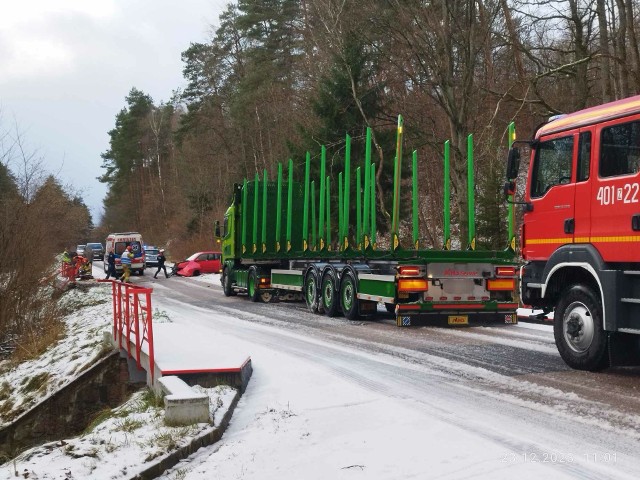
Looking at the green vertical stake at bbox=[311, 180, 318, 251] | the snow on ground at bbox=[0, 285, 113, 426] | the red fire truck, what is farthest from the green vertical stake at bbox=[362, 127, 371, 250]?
the red fire truck

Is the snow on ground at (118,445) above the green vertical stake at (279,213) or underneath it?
underneath

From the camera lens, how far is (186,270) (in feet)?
128

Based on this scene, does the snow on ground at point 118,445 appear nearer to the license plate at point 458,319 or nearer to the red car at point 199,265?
the license plate at point 458,319

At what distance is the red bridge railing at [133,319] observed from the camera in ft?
26.9

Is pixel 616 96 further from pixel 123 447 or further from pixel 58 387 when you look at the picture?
pixel 123 447

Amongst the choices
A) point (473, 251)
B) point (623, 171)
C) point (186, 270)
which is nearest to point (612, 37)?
point (473, 251)

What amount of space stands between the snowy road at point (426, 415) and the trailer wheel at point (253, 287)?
975 centimetres

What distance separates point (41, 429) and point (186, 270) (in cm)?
2877

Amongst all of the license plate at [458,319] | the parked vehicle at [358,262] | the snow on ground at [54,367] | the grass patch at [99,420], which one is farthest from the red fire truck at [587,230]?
the snow on ground at [54,367]

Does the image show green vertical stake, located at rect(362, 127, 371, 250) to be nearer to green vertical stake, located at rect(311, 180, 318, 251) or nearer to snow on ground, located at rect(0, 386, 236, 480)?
green vertical stake, located at rect(311, 180, 318, 251)

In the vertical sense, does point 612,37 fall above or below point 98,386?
above

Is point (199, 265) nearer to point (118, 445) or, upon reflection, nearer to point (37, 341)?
point (37, 341)

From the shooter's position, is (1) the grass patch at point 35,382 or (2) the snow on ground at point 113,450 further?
(1) the grass patch at point 35,382

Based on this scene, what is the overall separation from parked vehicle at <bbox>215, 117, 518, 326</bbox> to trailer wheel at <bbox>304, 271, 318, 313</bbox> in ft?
0.09
